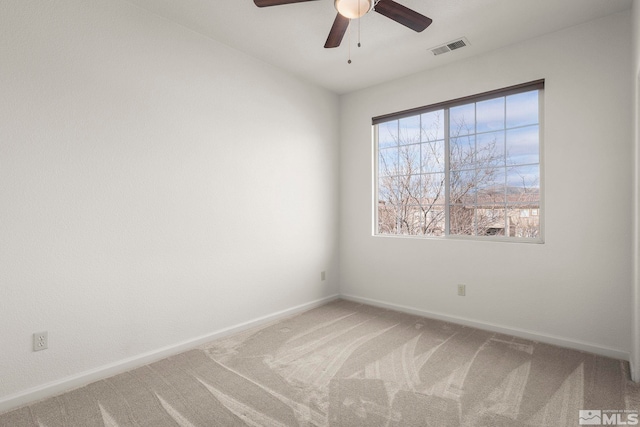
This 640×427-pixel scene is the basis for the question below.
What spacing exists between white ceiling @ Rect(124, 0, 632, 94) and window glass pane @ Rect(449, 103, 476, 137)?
19.7 inches

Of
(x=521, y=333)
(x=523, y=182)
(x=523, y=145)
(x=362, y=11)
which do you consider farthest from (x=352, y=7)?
(x=521, y=333)

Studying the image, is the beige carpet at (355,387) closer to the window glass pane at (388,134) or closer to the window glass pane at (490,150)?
the window glass pane at (490,150)

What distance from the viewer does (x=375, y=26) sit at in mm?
2762

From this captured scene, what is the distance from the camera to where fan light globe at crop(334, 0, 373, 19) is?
74.9 inches

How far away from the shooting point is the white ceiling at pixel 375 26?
8.20ft

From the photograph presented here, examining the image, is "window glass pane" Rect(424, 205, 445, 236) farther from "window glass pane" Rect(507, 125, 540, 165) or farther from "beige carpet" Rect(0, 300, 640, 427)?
"beige carpet" Rect(0, 300, 640, 427)

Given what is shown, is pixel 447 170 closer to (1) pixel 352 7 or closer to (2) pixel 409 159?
(2) pixel 409 159

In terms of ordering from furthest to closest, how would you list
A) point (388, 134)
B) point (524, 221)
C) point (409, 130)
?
point (388, 134) → point (409, 130) → point (524, 221)

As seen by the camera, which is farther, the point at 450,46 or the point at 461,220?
the point at 461,220

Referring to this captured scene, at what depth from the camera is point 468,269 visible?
3.34 meters

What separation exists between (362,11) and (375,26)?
2.93 feet

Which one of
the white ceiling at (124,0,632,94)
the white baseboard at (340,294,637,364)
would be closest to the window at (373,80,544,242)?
the white ceiling at (124,0,632,94)

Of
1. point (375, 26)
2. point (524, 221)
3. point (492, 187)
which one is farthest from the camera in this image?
point (492, 187)

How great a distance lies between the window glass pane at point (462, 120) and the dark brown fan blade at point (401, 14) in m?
1.43
